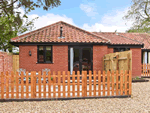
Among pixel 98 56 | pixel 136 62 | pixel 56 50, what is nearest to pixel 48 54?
pixel 56 50

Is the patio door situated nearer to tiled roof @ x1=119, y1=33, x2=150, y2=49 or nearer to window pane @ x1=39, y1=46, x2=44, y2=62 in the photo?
window pane @ x1=39, y1=46, x2=44, y2=62

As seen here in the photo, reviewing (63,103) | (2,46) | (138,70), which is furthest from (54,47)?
(2,46)

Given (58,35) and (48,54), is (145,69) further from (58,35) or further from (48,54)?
(48,54)

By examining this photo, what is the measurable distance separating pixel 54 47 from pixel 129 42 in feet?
24.8

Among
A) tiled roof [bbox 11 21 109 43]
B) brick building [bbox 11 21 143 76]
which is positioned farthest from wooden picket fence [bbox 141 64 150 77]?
tiled roof [bbox 11 21 109 43]

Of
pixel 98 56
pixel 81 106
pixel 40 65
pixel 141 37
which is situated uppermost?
pixel 141 37

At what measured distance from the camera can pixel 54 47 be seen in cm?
1179

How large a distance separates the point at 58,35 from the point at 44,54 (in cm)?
200

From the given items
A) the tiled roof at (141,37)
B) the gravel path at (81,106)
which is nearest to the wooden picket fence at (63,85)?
the gravel path at (81,106)

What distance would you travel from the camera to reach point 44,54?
12.0 metres

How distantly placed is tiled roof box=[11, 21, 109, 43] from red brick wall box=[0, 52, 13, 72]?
157 cm

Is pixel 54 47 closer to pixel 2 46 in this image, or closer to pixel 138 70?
pixel 138 70

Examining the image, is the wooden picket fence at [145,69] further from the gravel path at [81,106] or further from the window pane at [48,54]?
the window pane at [48,54]

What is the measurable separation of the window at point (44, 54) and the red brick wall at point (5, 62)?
7.20 ft
